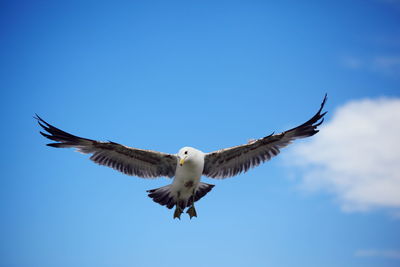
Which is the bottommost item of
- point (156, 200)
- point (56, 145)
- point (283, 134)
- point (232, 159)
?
point (156, 200)

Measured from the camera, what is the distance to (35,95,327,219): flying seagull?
855cm

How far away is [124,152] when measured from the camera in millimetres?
9039

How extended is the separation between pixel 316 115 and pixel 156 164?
4260 millimetres

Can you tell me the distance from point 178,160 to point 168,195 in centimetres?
105

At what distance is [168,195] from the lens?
29.1 ft

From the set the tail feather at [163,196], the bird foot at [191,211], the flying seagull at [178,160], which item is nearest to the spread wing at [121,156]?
the flying seagull at [178,160]

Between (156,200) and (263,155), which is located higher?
(263,155)

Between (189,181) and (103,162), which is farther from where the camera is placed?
(103,162)

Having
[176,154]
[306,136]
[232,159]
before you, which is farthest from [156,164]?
[306,136]

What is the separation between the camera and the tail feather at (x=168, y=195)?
8.82 m

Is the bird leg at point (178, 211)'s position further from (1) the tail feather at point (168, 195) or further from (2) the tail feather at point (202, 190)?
(2) the tail feather at point (202, 190)

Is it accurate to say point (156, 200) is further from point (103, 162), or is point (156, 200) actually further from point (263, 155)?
point (263, 155)

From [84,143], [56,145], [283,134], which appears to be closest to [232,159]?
[283,134]

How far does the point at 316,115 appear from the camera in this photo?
28.9 ft
